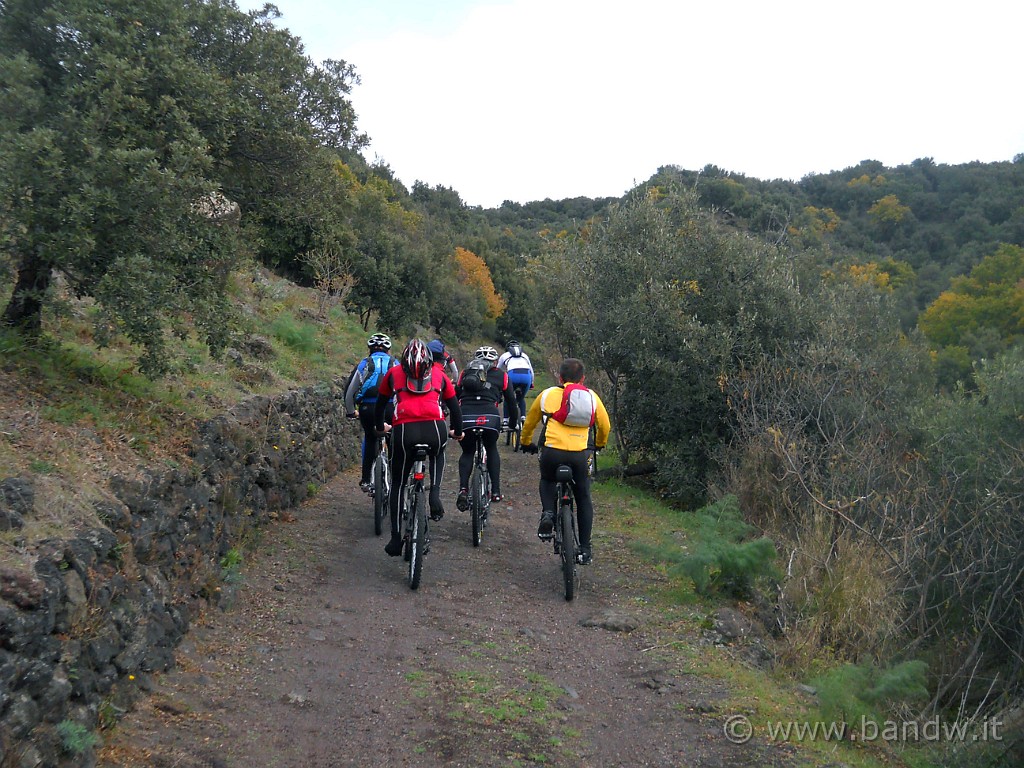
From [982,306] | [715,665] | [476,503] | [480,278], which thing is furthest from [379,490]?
[982,306]

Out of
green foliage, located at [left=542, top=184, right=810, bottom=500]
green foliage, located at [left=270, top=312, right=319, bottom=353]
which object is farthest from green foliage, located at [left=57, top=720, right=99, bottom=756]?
green foliage, located at [left=270, top=312, right=319, bottom=353]

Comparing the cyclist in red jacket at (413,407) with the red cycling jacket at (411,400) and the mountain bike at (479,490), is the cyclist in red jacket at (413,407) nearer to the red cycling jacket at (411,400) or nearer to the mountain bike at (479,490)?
the red cycling jacket at (411,400)

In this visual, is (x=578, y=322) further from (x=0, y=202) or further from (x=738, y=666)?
(x=0, y=202)

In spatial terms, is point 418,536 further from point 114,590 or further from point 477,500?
point 114,590

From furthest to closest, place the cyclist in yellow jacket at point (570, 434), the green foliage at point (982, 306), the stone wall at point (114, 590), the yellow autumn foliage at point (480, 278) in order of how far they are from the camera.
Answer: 1. the yellow autumn foliage at point (480, 278)
2. the green foliage at point (982, 306)
3. the cyclist in yellow jacket at point (570, 434)
4. the stone wall at point (114, 590)

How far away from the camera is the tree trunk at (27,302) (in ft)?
21.9

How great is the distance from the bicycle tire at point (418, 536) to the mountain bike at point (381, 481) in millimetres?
1862

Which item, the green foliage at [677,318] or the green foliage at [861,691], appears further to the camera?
the green foliage at [677,318]

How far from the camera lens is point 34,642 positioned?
377 centimetres

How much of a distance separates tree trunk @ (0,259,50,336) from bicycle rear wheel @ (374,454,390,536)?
3.59 metres

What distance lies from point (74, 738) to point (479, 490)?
5.21m

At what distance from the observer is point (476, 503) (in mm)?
8688

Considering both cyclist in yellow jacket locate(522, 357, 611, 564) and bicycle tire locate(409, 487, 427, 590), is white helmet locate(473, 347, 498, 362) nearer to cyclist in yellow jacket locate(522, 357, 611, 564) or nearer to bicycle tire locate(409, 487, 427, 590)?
cyclist in yellow jacket locate(522, 357, 611, 564)

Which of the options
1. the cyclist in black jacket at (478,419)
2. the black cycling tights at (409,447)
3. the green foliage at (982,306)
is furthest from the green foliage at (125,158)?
the green foliage at (982,306)
